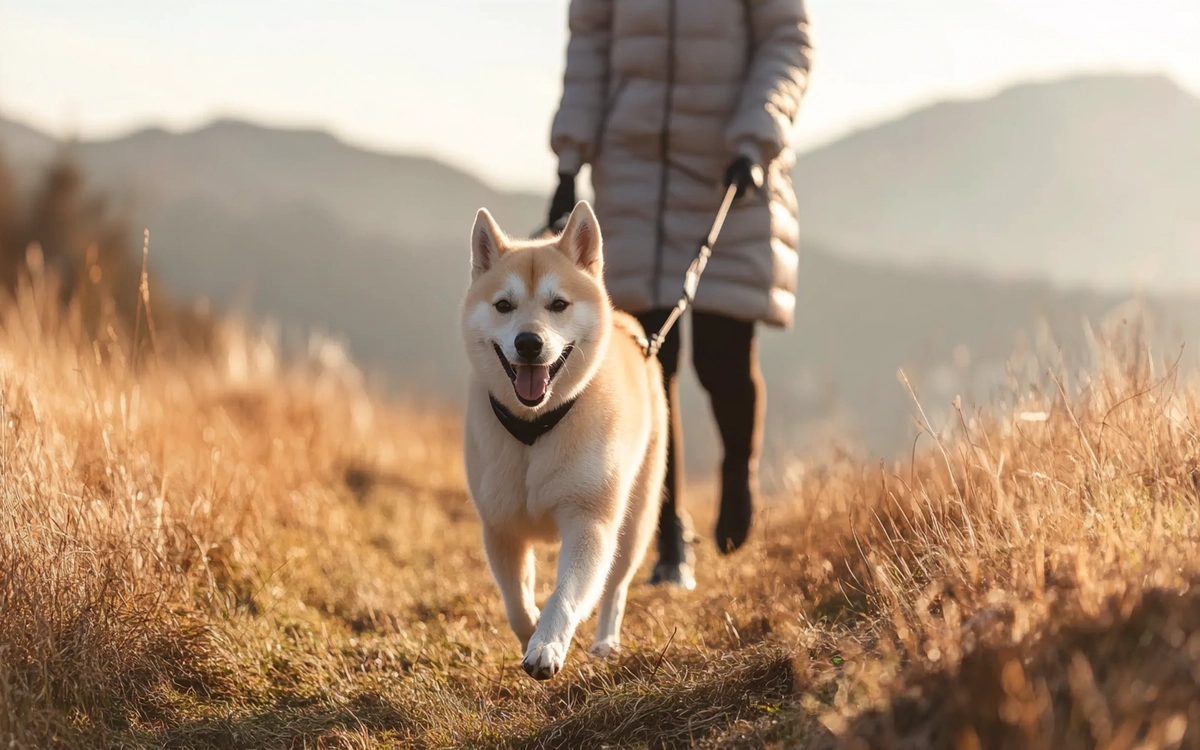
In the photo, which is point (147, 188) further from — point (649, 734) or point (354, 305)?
point (354, 305)

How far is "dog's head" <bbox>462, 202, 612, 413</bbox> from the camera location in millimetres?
2865

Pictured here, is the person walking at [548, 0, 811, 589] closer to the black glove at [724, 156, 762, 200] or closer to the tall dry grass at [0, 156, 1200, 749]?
the black glove at [724, 156, 762, 200]

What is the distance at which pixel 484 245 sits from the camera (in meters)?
3.21

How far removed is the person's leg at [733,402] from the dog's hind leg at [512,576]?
1.55 metres

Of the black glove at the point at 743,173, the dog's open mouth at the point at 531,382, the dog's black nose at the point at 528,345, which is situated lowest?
the dog's open mouth at the point at 531,382

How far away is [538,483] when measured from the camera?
113 inches

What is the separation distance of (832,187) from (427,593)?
156 feet

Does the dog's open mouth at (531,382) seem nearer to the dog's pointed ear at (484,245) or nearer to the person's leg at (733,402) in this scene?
the dog's pointed ear at (484,245)

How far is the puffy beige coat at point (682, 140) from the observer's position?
13.3 feet

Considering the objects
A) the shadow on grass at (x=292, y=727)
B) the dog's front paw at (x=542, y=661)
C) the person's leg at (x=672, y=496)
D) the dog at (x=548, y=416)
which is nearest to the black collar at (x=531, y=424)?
the dog at (x=548, y=416)

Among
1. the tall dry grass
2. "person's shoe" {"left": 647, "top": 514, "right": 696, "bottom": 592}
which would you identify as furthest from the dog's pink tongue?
"person's shoe" {"left": 647, "top": 514, "right": 696, "bottom": 592}

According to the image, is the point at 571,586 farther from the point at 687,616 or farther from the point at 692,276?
the point at 692,276

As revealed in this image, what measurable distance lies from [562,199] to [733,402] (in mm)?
1129

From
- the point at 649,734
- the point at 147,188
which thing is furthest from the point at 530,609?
the point at 147,188
